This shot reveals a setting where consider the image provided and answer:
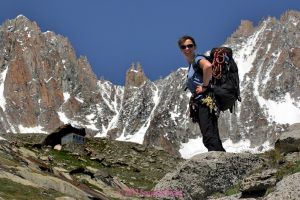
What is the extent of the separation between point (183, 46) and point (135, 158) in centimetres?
3389

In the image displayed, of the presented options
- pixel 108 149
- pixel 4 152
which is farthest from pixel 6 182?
pixel 108 149

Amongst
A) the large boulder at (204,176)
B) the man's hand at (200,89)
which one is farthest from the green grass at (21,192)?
the man's hand at (200,89)

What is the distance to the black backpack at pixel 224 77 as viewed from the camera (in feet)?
37.5

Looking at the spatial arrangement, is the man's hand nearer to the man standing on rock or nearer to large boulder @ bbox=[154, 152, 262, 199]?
the man standing on rock

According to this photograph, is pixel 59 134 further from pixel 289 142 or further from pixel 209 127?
pixel 209 127

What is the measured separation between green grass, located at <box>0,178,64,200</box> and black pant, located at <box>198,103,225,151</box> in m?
5.92

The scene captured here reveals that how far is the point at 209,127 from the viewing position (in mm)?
12062

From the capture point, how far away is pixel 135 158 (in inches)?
1797

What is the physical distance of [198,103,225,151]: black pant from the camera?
12.1 metres

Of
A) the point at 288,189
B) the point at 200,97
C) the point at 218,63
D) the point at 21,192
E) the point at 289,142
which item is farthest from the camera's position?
the point at 21,192

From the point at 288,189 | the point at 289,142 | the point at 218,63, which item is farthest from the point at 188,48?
the point at 288,189

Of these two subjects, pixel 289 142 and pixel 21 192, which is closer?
pixel 289 142

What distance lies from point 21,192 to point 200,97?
7.09 m

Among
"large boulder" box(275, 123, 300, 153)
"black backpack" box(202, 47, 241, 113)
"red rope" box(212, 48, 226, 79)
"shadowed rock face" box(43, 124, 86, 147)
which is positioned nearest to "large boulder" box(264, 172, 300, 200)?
"black backpack" box(202, 47, 241, 113)
